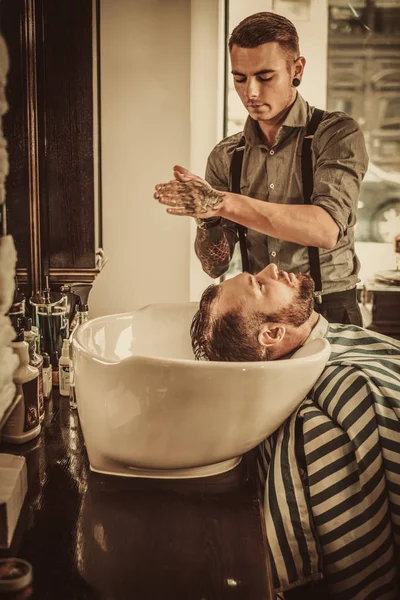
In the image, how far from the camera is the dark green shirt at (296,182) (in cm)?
198

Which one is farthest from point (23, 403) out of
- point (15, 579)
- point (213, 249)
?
point (213, 249)

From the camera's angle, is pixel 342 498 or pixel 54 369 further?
pixel 54 369

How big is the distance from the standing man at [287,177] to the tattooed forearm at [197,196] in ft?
0.26

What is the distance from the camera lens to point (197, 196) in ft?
5.54

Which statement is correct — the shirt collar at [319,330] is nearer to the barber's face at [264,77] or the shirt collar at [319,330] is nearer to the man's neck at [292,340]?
the man's neck at [292,340]

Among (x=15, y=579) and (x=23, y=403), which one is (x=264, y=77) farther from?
(x=15, y=579)

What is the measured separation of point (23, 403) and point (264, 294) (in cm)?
60

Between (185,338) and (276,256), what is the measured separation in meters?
0.62

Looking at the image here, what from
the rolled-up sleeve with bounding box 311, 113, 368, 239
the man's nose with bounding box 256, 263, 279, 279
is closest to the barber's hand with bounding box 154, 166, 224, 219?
the man's nose with bounding box 256, 263, 279, 279

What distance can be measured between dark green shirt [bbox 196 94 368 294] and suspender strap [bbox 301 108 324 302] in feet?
0.07

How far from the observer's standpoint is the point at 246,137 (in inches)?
91.4

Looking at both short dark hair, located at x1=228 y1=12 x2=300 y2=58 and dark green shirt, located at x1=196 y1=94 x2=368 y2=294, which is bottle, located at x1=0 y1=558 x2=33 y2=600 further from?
short dark hair, located at x1=228 y1=12 x2=300 y2=58

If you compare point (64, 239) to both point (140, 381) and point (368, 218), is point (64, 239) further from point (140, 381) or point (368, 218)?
point (368, 218)

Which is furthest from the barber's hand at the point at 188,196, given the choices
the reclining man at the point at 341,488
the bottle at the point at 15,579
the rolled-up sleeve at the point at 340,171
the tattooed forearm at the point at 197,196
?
the bottle at the point at 15,579
